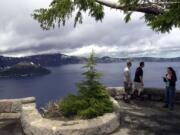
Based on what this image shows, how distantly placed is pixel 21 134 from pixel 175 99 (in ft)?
26.7

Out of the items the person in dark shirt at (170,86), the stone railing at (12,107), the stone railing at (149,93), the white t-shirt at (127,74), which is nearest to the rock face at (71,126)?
the stone railing at (12,107)

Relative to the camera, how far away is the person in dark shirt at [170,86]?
16.9 m

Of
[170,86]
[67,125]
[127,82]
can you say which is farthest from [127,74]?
[67,125]

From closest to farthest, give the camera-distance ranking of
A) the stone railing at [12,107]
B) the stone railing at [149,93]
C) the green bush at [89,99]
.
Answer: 1. the green bush at [89,99]
2. the stone railing at [12,107]
3. the stone railing at [149,93]

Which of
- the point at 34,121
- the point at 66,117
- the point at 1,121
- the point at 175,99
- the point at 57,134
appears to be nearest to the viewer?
the point at 57,134

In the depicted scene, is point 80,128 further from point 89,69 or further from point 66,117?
point 89,69

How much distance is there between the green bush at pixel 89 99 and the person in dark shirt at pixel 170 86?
389 centimetres

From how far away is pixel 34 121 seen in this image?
12.8 meters

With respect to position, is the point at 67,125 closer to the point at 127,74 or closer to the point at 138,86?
the point at 127,74

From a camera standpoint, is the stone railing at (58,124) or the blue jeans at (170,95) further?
the blue jeans at (170,95)

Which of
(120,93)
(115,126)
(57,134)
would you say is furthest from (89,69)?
(120,93)

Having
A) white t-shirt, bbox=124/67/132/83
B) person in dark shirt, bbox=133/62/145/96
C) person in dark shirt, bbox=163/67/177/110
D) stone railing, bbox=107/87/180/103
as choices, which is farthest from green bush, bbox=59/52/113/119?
stone railing, bbox=107/87/180/103

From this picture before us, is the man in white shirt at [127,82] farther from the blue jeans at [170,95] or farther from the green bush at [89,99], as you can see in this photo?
the green bush at [89,99]

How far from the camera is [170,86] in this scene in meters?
17.1
